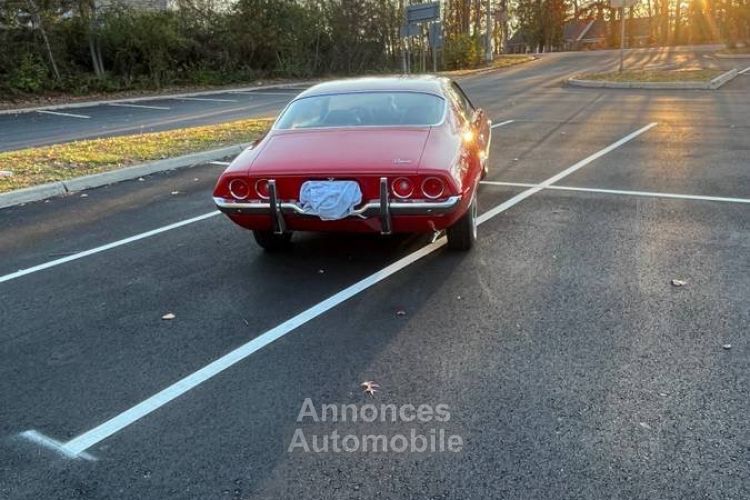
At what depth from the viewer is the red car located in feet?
14.5

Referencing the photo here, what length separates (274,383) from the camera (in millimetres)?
3367

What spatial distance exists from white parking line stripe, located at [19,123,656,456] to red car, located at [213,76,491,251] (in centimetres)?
39

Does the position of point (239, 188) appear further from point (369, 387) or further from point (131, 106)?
point (131, 106)

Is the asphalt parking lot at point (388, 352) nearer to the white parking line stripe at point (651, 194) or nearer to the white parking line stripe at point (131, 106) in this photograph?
the white parking line stripe at point (651, 194)

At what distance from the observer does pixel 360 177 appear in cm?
443

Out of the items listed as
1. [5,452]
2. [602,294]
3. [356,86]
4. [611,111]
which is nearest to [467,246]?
[602,294]

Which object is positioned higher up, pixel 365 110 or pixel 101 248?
pixel 365 110

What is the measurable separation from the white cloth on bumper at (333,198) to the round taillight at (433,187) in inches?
17.6

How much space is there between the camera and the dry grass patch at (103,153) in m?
8.27

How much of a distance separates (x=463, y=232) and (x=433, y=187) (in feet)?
2.64

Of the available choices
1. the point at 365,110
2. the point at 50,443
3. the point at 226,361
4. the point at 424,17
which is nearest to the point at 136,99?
the point at 424,17

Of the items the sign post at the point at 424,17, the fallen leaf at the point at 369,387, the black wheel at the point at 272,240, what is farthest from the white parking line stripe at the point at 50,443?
the sign post at the point at 424,17

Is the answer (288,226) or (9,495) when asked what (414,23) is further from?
(9,495)

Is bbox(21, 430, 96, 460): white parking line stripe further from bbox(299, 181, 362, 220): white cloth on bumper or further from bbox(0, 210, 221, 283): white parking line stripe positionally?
bbox(0, 210, 221, 283): white parking line stripe
